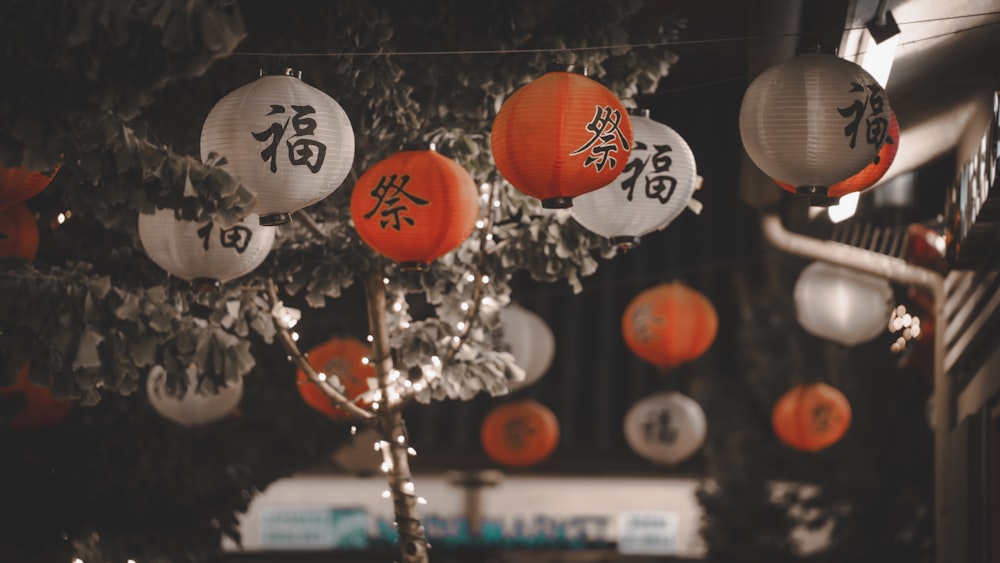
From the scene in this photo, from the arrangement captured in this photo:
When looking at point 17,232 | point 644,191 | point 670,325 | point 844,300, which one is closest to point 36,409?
point 17,232

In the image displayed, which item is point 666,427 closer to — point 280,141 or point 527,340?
point 527,340

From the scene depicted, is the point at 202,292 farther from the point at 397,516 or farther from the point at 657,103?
the point at 657,103

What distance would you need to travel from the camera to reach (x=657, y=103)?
18.7 meters

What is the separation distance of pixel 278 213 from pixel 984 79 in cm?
410

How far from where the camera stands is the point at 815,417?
41.7 ft

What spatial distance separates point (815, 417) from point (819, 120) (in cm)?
743

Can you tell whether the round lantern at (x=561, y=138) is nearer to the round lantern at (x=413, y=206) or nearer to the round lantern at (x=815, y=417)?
the round lantern at (x=413, y=206)

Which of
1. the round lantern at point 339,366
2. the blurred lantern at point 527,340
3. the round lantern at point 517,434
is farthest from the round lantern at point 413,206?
the round lantern at point 517,434

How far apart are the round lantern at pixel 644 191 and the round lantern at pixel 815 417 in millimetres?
6533

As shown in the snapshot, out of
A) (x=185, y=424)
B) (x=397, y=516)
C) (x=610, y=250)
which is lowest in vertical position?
(x=397, y=516)

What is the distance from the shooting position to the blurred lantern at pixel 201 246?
6469 mm

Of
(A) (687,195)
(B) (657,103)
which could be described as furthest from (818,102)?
(B) (657,103)

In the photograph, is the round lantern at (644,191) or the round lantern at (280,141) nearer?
the round lantern at (280,141)

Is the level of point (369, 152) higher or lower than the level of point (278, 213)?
higher
